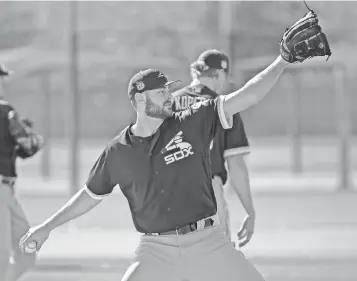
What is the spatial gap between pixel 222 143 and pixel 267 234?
6538mm

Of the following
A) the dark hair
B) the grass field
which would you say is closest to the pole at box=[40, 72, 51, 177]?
the grass field

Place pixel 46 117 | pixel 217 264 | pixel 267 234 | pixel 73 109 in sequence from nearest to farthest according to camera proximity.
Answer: pixel 217 264 → pixel 267 234 → pixel 73 109 → pixel 46 117

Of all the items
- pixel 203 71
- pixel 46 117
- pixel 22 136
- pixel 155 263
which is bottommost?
pixel 46 117

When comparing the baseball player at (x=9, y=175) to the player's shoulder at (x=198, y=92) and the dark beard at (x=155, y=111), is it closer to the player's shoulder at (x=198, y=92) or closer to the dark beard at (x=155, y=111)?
the player's shoulder at (x=198, y=92)

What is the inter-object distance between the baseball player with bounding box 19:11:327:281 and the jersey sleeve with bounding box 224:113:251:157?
170cm

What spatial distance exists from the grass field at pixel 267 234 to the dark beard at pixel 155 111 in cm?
489

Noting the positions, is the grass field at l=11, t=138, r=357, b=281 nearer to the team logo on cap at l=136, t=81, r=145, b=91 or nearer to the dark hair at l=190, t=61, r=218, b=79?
the dark hair at l=190, t=61, r=218, b=79

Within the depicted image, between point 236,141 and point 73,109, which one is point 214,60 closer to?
point 236,141

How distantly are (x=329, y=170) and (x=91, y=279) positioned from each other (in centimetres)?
1900

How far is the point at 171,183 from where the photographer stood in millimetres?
5418

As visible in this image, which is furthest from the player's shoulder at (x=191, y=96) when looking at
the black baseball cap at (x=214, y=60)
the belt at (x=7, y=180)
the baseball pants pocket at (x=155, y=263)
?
the baseball pants pocket at (x=155, y=263)

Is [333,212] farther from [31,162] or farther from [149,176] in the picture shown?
[31,162]

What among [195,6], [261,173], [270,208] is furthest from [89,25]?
[261,173]

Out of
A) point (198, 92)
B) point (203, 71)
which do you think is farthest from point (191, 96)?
point (203, 71)
